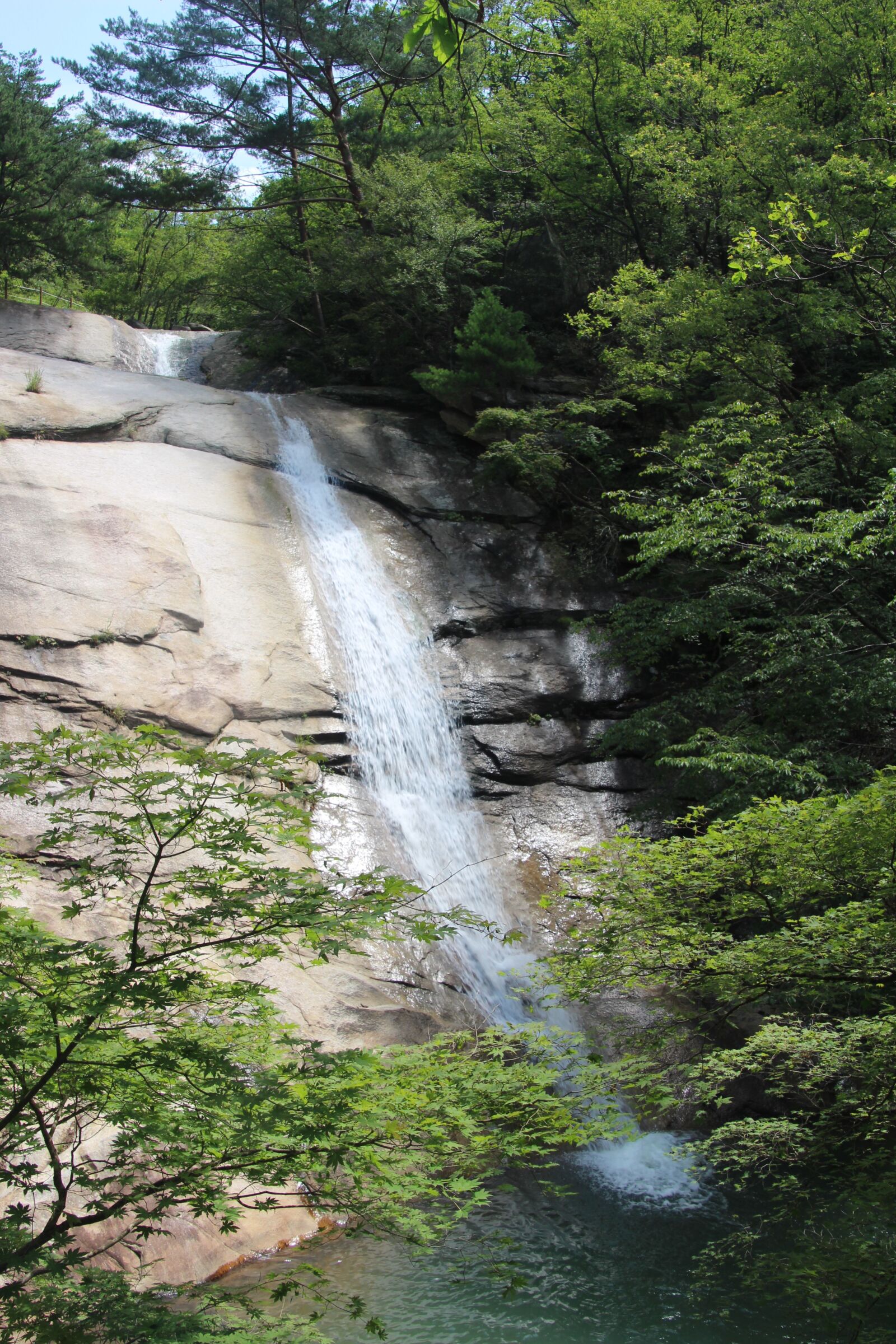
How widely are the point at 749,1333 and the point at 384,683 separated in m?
7.39

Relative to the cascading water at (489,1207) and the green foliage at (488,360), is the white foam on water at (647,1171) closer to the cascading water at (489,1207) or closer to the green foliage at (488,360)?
the cascading water at (489,1207)

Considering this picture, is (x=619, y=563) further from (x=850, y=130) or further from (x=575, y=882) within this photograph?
(x=575, y=882)

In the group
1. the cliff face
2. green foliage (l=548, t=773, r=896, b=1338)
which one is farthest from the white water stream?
green foliage (l=548, t=773, r=896, b=1338)

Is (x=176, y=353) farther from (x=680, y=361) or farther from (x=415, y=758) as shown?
(x=415, y=758)

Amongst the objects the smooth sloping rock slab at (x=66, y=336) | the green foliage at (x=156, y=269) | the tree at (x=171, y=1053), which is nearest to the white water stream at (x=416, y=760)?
the tree at (x=171, y=1053)

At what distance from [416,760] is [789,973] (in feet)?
20.2

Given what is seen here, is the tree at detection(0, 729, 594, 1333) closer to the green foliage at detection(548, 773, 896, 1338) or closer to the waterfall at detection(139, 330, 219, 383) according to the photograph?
the green foliage at detection(548, 773, 896, 1338)

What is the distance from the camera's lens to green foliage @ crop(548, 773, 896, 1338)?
16.4 ft

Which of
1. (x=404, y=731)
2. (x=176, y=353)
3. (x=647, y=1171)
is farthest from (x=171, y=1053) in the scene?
(x=176, y=353)

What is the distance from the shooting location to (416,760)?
10859mm

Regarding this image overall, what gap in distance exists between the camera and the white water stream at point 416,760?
7797mm

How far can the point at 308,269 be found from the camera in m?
17.6

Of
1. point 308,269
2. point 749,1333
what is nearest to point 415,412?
point 308,269

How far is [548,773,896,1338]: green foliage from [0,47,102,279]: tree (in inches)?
610
